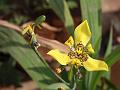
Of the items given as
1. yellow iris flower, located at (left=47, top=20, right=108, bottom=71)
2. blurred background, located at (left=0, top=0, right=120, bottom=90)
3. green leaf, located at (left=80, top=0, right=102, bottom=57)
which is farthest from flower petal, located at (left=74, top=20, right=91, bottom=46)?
blurred background, located at (left=0, top=0, right=120, bottom=90)

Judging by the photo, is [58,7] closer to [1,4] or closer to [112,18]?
[1,4]

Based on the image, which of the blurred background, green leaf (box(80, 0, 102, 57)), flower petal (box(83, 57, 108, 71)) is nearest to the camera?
flower petal (box(83, 57, 108, 71))

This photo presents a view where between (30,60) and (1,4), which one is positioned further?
(1,4)

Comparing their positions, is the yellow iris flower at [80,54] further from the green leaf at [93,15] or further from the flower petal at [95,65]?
the green leaf at [93,15]

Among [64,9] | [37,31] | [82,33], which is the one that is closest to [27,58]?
[64,9]

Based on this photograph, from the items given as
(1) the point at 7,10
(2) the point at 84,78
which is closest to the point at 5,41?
(2) the point at 84,78

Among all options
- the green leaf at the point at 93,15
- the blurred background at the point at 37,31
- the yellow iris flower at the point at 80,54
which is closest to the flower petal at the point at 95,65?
Answer: the yellow iris flower at the point at 80,54

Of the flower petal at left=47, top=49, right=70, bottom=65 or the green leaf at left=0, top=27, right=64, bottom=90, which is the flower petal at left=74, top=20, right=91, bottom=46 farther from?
the green leaf at left=0, top=27, right=64, bottom=90
